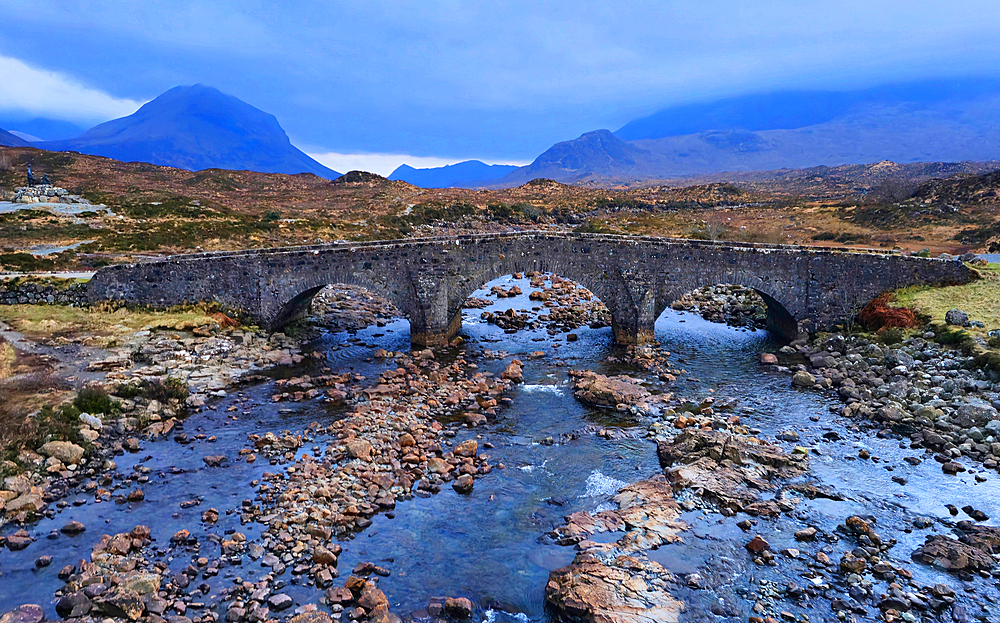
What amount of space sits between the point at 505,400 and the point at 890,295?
19.9 meters

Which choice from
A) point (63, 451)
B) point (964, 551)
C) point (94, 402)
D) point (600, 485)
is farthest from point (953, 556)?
point (94, 402)

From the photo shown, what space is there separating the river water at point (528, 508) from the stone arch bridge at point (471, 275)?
7179 millimetres

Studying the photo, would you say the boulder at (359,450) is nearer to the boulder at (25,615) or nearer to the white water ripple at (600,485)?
the white water ripple at (600,485)

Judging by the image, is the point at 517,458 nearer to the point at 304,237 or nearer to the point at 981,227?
the point at 304,237

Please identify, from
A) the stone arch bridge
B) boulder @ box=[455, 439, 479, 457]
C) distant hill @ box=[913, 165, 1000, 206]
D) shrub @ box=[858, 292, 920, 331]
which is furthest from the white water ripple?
distant hill @ box=[913, 165, 1000, 206]

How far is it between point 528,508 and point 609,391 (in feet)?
26.4

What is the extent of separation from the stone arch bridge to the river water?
718 centimetres

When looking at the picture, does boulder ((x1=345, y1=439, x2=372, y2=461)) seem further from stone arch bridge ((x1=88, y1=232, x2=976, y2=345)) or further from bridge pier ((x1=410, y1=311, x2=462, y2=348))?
stone arch bridge ((x1=88, y1=232, x2=976, y2=345))

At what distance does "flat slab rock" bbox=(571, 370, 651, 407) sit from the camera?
22859 millimetres

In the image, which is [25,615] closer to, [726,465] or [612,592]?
[612,592]

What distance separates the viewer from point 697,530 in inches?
583

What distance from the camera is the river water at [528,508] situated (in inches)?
500

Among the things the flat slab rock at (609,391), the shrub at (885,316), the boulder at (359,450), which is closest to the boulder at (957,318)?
the shrub at (885,316)

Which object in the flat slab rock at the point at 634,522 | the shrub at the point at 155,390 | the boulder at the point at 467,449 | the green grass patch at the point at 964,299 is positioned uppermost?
the green grass patch at the point at 964,299
